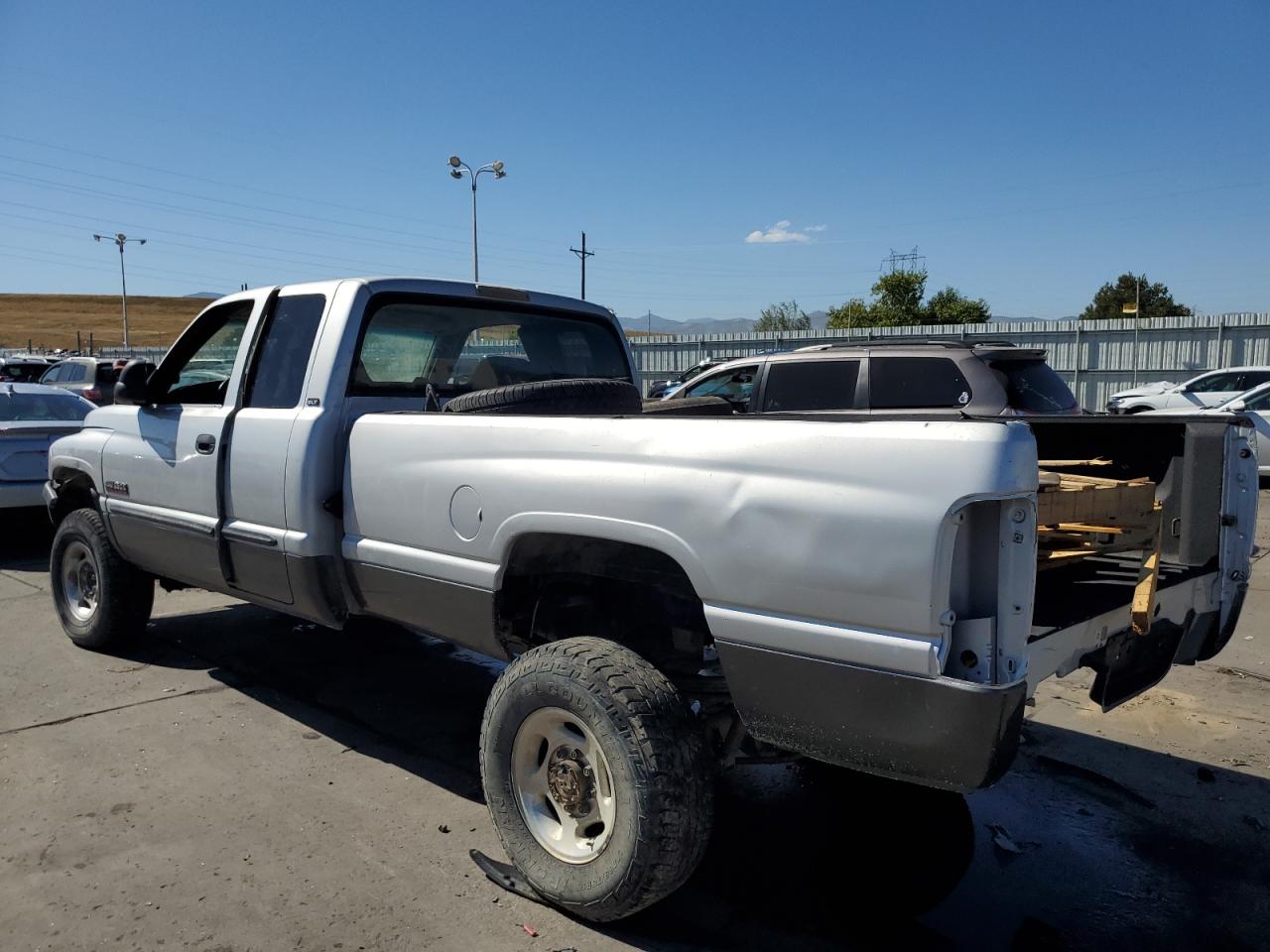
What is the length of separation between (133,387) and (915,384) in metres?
5.86

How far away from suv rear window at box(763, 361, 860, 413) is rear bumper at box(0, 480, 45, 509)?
259 inches

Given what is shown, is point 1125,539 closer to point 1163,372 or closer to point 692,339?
point 1163,372

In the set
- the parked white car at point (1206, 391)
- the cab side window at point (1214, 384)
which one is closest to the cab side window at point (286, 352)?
the parked white car at point (1206, 391)

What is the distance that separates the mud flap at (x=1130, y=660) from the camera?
301 centimetres

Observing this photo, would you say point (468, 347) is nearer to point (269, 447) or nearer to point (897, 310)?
point (269, 447)

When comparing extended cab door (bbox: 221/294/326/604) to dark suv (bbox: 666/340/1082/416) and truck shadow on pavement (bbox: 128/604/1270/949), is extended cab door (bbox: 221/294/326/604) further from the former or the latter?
dark suv (bbox: 666/340/1082/416)

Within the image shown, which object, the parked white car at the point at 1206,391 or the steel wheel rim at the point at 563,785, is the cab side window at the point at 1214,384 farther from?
the steel wheel rim at the point at 563,785

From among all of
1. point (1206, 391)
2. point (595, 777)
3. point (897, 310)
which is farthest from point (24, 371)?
point (897, 310)

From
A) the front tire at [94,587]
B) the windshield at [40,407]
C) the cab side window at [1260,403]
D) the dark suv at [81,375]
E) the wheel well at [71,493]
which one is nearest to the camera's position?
the front tire at [94,587]

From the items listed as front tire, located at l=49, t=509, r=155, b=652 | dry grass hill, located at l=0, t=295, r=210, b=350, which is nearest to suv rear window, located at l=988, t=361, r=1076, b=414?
front tire, located at l=49, t=509, r=155, b=652

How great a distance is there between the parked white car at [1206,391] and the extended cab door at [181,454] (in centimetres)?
1404

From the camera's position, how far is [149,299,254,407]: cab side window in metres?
4.72

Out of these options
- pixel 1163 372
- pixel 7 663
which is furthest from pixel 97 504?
pixel 1163 372

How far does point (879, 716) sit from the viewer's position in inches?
93.4
